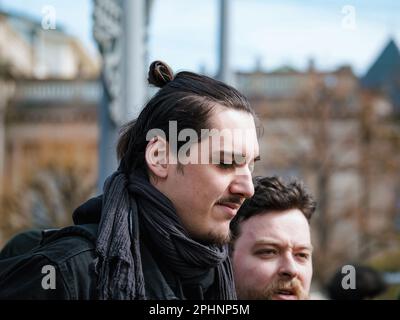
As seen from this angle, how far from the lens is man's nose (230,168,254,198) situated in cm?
243

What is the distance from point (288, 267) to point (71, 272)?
3.42 ft

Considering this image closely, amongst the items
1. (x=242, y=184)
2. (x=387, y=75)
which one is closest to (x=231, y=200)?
(x=242, y=184)

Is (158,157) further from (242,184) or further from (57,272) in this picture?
(57,272)

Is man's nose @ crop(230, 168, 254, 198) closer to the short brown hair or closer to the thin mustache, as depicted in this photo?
the thin mustache

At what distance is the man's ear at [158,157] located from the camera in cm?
245

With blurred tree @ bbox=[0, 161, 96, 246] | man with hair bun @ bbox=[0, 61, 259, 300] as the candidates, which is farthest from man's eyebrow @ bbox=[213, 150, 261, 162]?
blurred tree @ bbox=[0, 161, 96, 246]

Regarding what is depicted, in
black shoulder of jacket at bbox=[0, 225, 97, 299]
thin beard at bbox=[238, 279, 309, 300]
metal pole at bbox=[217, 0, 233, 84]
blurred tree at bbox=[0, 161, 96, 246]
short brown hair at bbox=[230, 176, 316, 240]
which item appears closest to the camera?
black shoulder of jacket at bbox=[0, 225, 97, 299]

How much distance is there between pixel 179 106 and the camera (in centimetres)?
252

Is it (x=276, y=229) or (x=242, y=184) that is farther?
(x=276, y=229)

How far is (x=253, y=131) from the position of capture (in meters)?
2.50

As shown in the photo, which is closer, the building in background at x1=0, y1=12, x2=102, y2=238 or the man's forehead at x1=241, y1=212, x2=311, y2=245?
the man's forehead at x1=241, y1=212, x2=311, y2=245

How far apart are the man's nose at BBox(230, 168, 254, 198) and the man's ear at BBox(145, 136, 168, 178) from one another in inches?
6.4

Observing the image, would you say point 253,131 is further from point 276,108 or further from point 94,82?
point 94,82

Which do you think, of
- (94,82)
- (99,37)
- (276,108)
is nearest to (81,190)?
(276,108)
